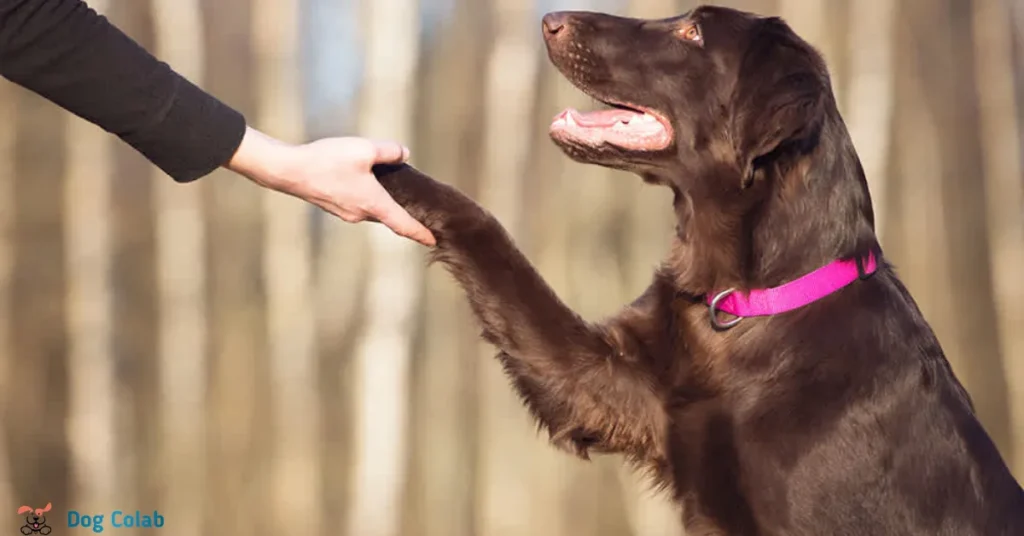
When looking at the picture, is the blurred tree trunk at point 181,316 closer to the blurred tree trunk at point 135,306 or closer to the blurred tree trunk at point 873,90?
the blurred tree trunk at point 135,306

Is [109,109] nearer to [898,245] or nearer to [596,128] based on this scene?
[596,128]

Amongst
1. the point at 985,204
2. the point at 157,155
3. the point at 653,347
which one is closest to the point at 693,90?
the point at 653,347

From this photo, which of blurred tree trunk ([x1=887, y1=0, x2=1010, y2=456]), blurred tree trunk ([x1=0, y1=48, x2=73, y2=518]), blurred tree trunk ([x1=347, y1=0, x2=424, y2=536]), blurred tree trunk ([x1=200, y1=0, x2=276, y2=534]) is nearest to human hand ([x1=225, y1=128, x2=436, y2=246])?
blurred tree trunk ([x1=347, y1=0, x2=424, y2=536])

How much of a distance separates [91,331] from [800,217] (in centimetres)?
278

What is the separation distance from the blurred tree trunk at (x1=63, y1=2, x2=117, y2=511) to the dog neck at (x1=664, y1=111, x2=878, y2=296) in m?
2.58

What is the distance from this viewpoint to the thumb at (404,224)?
199cm

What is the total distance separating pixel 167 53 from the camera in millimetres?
3797

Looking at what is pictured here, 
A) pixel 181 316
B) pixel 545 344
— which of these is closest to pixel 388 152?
pixel 545 344

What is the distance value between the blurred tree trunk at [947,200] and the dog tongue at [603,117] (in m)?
2.73

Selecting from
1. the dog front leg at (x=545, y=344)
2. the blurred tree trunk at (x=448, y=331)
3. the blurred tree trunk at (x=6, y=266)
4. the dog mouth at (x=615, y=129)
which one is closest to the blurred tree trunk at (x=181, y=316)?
the blurred tree trunk at (x=6, y=266)

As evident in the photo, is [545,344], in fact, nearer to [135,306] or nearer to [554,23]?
[554,23]

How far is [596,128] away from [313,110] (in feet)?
6.73

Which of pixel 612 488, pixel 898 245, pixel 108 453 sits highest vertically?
pixel 898 245

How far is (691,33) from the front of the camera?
221 centimetres
